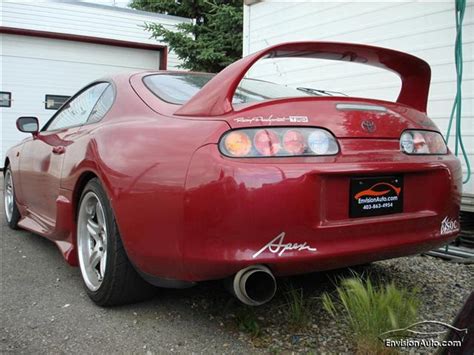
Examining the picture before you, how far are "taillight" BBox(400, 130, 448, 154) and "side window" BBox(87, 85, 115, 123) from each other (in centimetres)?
171

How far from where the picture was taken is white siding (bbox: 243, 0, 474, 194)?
4824mm

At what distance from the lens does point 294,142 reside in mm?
2154

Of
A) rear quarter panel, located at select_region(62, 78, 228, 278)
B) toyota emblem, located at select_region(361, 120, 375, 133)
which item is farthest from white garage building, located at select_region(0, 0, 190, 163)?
toyota emblem, located at select_region(361, 120, 375, 133)

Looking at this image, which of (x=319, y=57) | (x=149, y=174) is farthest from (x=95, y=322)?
(x=319, y=57)

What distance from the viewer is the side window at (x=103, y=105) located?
305cm

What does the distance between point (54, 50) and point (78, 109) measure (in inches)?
362

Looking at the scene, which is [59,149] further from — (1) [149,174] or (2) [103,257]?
(1) [149,174]

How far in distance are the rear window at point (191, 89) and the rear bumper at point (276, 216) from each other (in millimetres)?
570

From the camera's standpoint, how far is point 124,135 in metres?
2.55

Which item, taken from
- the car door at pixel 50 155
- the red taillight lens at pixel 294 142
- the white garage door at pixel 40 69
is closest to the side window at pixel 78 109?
the car door at pixel 50 155

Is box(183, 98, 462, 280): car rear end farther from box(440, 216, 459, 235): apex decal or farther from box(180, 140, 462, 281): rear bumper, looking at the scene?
box(440, 216, 459, 235): apex decal

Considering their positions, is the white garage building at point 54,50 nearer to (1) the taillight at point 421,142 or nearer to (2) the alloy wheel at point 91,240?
(2) the alloy wheel at point 91,240

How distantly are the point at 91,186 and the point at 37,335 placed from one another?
0.83 metres

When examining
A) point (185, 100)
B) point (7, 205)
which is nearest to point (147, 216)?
point (185, 100)
